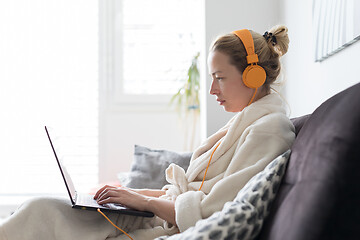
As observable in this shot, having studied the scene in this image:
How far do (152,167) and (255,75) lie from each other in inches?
43.0

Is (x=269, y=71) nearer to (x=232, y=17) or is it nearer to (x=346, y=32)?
(x=346, y=32)

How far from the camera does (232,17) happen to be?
281 cm

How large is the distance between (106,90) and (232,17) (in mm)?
1390

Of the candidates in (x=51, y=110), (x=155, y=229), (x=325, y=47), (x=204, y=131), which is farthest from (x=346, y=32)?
(x=51, y=110)

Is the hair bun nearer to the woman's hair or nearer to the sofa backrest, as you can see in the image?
the woman's hair

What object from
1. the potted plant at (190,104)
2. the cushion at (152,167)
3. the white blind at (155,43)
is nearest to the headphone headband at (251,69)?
the cushion at (152,167)

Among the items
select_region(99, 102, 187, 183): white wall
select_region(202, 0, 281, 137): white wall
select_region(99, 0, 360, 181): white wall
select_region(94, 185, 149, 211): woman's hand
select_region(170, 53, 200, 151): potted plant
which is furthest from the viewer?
select_region(99, 102, 187, 183): white wall

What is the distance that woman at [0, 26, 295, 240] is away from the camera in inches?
52.2

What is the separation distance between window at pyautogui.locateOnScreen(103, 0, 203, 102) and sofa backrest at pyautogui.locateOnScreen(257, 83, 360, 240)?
2.80 metres

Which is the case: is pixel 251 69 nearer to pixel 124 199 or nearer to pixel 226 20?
pixel 124 199

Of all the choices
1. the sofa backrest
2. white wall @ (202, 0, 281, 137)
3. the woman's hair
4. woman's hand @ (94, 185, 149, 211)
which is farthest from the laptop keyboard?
white wall @ (202, 0, 281, 137)

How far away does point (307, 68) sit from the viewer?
2.24m

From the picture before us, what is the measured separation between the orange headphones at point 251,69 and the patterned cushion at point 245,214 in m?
0.52

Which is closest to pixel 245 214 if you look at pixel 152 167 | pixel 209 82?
pixel 152 167
